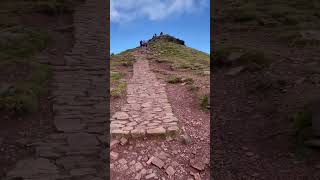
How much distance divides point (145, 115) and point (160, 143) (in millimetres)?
1604

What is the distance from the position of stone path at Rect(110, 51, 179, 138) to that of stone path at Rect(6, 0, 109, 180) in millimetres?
414

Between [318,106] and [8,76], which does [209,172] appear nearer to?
[318,106]

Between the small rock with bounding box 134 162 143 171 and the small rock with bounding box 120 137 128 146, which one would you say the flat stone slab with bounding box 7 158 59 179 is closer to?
the small rock with bounding box 134 162 143 171

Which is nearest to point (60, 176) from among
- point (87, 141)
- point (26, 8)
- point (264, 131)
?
point (87, 141)

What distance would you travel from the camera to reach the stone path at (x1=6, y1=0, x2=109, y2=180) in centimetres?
495

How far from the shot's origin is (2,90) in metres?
7.29

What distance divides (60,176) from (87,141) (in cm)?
98

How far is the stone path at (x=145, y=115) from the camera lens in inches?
260

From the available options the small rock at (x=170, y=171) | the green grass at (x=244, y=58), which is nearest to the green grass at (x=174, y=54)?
the green grass at (x=244, y=58)

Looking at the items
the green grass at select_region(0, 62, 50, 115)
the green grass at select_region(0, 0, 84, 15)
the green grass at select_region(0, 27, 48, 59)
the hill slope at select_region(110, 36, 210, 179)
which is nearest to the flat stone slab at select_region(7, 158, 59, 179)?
the hill slope at select_region(110, 36, 210, 179)

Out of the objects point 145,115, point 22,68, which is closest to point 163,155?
point 145,115

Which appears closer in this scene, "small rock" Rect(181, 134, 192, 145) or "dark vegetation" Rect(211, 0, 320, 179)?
"dark vegetation" Rect(211, 0, 320, 179)

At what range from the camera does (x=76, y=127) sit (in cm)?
621

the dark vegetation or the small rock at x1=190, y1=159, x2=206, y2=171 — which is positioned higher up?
the dark vegetation
